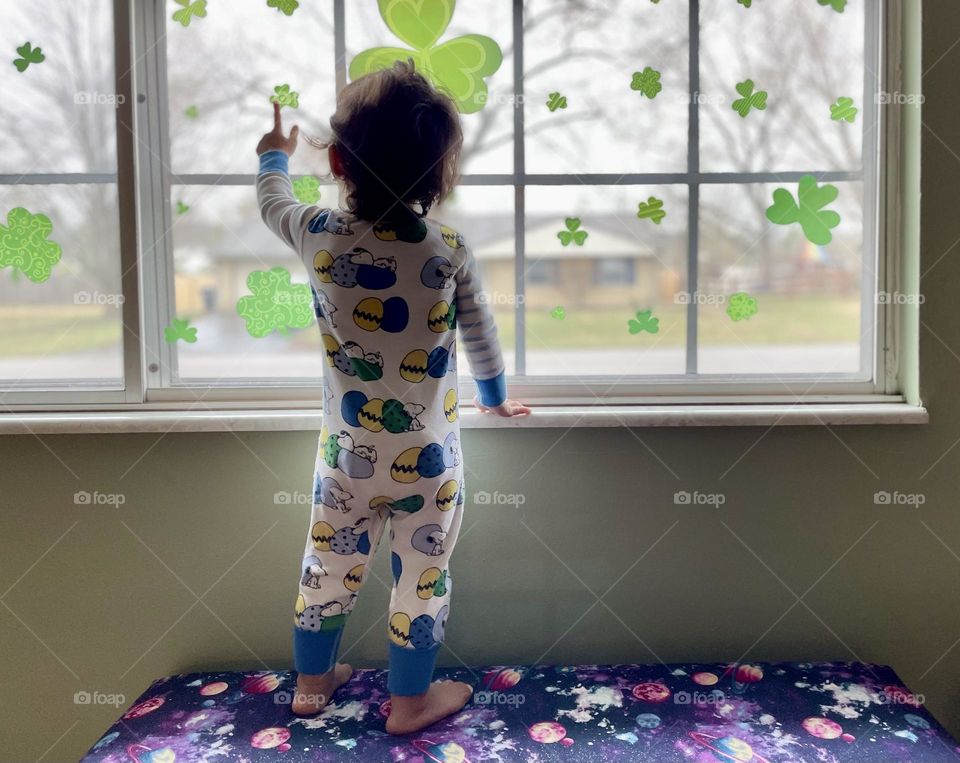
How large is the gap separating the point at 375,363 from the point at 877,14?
131cm

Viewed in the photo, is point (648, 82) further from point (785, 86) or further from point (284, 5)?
point (284, 5)

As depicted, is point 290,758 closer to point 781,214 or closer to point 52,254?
point 52,254

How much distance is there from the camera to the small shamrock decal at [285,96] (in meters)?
1.67

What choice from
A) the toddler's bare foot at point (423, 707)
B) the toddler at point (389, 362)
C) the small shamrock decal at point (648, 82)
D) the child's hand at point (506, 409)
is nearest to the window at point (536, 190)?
the small shamrock decal at point (648, 82)

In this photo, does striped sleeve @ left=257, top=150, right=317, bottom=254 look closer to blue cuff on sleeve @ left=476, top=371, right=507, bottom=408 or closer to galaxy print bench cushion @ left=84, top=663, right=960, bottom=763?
blue cuff on sleeve @ left=476, top=371, right=507, bottom=408

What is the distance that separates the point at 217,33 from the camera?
168 centimetres

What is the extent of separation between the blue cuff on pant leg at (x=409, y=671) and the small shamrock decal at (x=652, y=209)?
38.8 inches

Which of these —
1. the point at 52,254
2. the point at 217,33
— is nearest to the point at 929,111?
the point at 217,33

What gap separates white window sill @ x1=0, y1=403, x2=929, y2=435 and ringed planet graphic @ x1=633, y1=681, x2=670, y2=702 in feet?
1.64

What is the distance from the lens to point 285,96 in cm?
167

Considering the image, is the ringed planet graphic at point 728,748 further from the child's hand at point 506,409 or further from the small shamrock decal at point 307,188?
the small shamrock decal at point 307,188

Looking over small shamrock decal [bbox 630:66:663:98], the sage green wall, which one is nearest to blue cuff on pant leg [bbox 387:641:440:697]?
the sage green wall

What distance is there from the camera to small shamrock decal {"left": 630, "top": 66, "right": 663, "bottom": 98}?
1678 millimetres

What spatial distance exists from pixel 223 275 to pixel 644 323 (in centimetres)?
91
